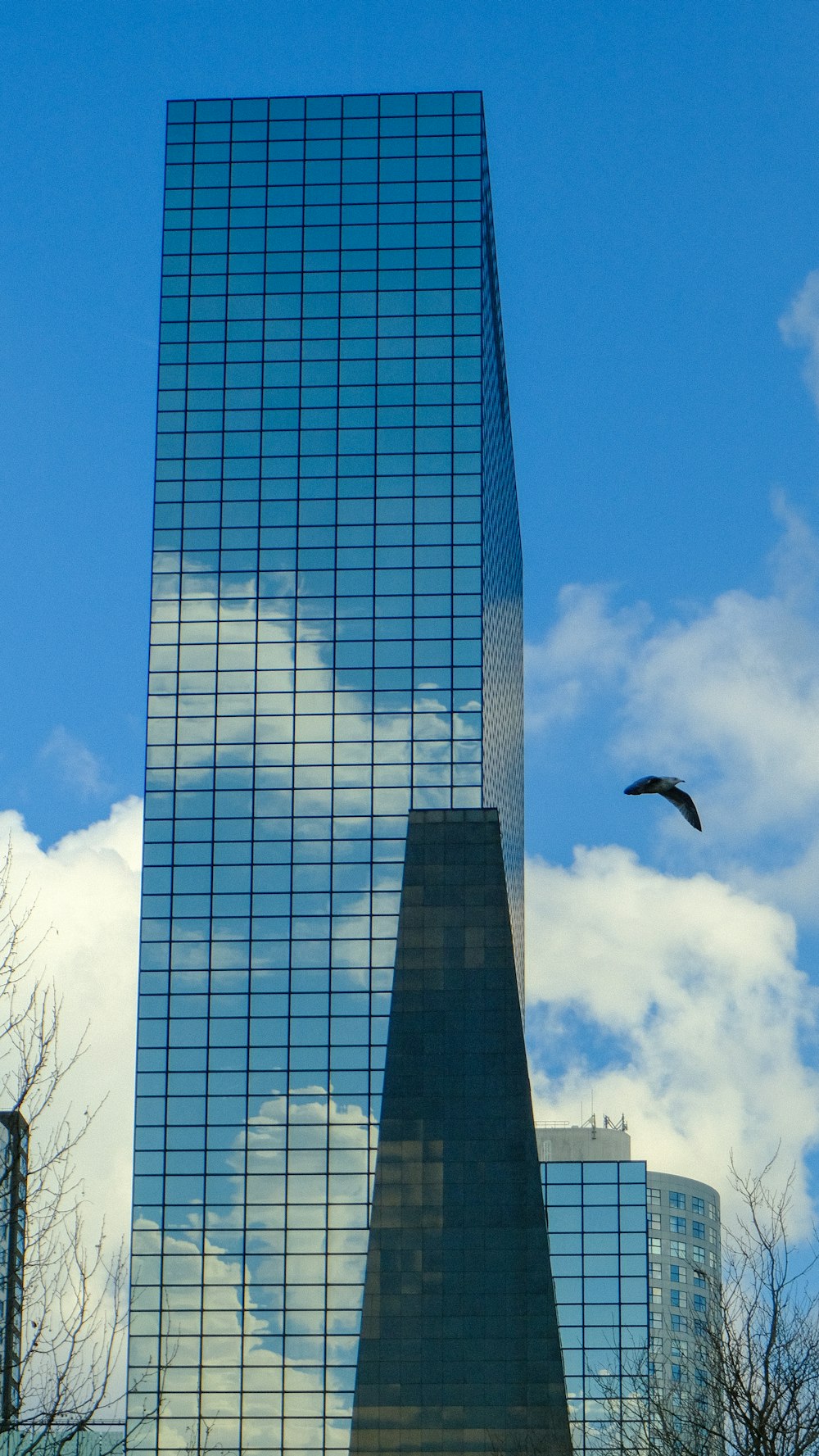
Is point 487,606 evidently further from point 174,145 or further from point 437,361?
point 174,145

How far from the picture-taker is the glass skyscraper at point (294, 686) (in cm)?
12800

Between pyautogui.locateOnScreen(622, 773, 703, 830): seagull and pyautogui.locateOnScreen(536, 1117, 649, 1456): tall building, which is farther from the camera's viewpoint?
pyautogui.locateOnScreen(536, 1117, 649, 1456): tall building

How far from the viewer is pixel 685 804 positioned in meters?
47.9

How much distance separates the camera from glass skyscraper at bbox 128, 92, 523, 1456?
420 feet

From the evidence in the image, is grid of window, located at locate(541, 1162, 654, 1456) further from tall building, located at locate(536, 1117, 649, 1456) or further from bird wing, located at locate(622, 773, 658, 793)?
bird wing, located at locate(622, 773, 658, 793)

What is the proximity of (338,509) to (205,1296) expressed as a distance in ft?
165

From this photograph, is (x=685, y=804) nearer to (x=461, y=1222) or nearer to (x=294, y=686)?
(x=461, y=1222)

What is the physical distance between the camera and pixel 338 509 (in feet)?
470

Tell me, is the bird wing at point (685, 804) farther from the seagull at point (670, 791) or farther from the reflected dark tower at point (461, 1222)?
the reflected dark tower at point (461, 1222)

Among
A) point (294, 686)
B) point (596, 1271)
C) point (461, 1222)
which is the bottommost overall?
point (461, 1222)

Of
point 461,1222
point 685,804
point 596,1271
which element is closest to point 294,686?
point 596,1271

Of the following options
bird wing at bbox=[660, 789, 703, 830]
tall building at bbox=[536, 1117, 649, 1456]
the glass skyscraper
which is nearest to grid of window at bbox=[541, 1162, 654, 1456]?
tall building at bbox=[536, 1117, 649, 1456]

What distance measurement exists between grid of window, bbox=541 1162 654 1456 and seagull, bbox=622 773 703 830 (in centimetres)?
10529

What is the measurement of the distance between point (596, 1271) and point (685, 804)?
10865 cm
